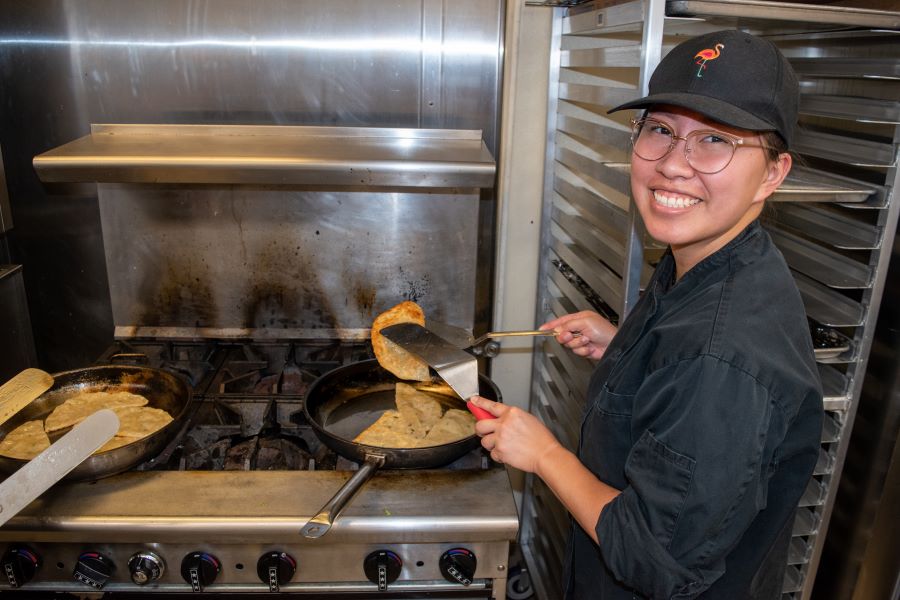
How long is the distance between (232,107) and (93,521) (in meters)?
1.14

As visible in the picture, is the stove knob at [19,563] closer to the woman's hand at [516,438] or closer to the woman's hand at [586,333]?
the woman's hand at [516,438]

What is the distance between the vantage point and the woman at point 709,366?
90 cm

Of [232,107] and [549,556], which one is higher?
[232,107]

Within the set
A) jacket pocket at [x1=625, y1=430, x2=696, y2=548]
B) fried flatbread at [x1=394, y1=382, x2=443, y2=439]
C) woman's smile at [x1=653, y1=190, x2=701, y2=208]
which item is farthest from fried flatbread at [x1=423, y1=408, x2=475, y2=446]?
woman's smile at [x1=653, y1=190, x2=701, y2=208]

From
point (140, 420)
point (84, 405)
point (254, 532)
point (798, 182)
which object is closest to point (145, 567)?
point (254, 532)

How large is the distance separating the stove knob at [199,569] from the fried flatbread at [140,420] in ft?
0.93

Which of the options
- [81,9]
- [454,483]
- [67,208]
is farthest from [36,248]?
[454,483]

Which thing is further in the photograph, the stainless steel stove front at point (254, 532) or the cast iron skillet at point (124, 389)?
the cast iron skillet at point (124, 389)

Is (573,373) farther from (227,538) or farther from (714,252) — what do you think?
(227,538)

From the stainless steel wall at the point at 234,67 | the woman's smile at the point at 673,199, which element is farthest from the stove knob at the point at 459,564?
the stainless steel wall at the point at 234,67

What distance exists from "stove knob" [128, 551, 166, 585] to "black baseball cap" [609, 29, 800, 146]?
1180mm

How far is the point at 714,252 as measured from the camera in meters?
1.05

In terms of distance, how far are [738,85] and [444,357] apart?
2.46 feet

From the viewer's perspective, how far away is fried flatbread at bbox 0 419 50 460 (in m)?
1.40
